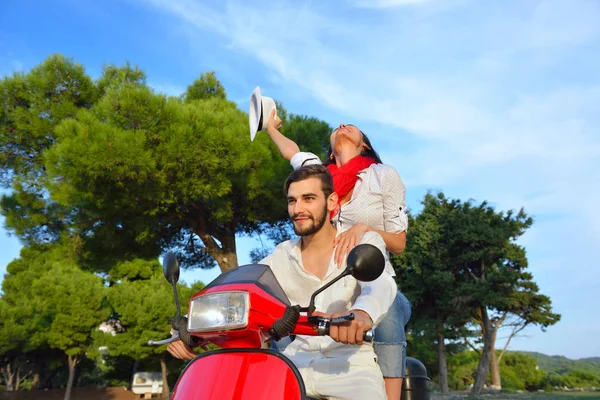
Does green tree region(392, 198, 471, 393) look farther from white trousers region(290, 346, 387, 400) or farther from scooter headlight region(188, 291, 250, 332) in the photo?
scooter headlight region(188, 291, 250, 332)

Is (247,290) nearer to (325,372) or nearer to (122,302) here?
(325,372)

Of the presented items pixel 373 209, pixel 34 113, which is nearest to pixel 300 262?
pixel 373 209

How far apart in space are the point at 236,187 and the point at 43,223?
8.43 metres

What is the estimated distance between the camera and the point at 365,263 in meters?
1.17

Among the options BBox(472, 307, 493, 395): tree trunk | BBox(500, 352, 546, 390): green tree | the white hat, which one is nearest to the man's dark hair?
the white hat

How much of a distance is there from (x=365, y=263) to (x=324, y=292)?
0.55m

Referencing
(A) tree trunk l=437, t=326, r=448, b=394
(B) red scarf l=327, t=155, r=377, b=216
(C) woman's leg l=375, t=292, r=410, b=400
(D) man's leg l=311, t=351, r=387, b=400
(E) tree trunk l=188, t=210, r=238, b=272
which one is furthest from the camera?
(A) tree trunk l=437, t=326, r=448, b=394

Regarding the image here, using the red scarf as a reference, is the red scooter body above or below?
below

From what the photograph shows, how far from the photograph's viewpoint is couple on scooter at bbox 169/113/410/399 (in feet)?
4.59

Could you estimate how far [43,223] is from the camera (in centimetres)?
1631

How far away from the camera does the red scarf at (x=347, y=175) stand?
238 cm

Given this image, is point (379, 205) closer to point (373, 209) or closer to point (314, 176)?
point (373, 209)

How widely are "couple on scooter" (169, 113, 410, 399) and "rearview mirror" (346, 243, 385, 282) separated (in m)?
0.11

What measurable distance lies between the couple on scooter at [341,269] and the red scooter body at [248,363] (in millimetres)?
152
